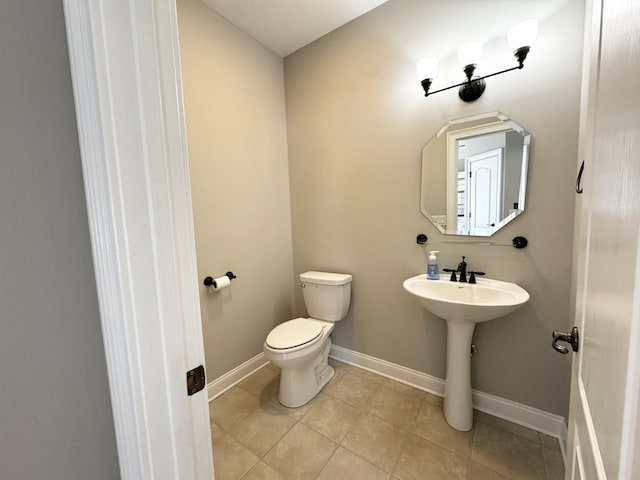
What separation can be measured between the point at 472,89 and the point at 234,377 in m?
2.47

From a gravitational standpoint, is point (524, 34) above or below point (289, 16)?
below

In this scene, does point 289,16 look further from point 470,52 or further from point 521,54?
point 521,54

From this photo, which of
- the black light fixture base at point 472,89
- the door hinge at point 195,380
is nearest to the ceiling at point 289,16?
the black light fixture base at point 472,89

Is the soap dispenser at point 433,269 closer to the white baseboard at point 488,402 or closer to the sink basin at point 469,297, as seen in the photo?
the sink basin at point 469,297

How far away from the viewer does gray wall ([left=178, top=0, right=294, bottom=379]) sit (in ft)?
5.47

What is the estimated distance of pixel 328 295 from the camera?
1.97 metres

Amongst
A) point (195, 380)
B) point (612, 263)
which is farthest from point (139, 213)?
point (612, 263)

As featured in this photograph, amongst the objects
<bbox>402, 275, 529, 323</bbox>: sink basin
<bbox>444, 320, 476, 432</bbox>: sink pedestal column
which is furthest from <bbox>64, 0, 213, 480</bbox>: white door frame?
<bbox>444, 320, 476, 432</bbox>: sink pedestal column

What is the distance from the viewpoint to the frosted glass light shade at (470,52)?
53.1 inches

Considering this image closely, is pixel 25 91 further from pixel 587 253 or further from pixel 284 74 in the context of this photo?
pixel 284 74

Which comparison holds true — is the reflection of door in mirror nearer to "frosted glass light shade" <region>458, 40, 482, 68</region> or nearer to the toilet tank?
"frosted glass light shade" <region>458, 40, 482, 68</region>

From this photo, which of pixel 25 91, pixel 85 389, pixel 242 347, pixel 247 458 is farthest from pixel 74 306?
pixel 242 347

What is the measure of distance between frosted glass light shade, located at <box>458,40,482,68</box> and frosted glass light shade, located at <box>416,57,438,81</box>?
14 centimetres

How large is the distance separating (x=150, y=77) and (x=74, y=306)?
467 mm
